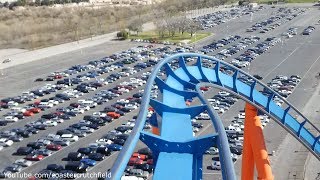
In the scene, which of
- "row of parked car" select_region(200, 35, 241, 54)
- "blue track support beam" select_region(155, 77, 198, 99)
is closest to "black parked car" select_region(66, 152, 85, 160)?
"blue track support beam" select_region(155, 77, 198, 99)

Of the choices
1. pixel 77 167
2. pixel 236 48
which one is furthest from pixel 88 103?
pixel 236 48

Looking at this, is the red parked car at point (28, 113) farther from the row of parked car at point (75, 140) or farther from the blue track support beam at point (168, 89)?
the blue track support beam at point (168, 89)

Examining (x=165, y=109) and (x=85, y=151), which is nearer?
(x=165, y=109)

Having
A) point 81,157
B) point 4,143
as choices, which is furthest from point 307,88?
point 4,143

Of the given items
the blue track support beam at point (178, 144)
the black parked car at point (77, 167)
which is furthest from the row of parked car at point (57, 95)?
the blue track support beam at point (178, 144)

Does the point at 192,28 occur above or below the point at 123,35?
above

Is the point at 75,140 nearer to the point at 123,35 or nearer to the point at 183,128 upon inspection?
the point at 183,128

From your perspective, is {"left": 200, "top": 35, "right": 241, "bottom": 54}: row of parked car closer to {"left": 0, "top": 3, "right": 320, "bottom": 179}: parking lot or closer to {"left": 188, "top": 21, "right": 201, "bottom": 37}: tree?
{"left": 0, "top": 3, "right": 320, "bottom": 179}: parking lot
